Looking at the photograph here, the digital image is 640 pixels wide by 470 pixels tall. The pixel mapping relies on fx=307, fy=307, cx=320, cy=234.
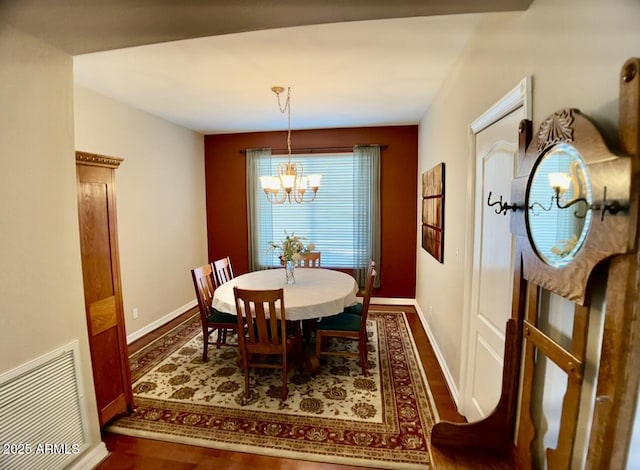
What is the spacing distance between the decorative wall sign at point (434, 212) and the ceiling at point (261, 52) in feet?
2.79

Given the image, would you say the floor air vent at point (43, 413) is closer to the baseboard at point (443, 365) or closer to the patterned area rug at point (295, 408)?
the patterned area rug at point (295, 408)

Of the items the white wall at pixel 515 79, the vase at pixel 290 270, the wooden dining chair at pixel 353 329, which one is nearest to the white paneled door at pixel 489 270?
the white wall at pixel 515 79

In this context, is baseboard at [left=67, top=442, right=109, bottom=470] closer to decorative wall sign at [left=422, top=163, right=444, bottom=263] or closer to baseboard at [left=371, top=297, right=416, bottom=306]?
decorative wall sign at [left=422, top=163, right=444, bottom=263]

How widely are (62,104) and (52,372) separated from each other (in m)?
1.47

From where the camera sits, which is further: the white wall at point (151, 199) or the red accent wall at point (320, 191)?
the red accent wall at point (320, 191)

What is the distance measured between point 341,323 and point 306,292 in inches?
17.1

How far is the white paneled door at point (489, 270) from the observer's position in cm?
159

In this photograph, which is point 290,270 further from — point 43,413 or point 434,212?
point 43,413

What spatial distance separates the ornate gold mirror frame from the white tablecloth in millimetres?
1518

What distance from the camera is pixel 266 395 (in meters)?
2.52

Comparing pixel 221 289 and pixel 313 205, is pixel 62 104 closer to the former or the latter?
pixel 221 289

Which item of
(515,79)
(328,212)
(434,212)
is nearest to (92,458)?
(515,79)

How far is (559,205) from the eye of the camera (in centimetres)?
97

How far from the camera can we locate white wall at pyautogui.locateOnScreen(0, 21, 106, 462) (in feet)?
4.75
